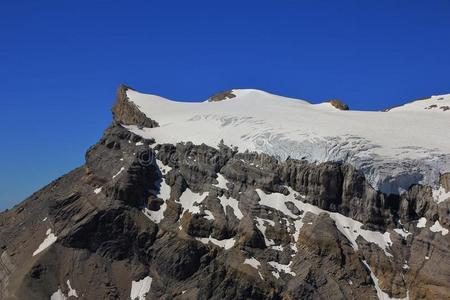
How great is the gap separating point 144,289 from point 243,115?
36.3 meters

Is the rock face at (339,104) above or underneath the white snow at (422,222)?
above

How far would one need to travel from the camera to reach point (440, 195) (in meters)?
70.9

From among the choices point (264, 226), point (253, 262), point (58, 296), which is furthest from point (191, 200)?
point (58, 296)

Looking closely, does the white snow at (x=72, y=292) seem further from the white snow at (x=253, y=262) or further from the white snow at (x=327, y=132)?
the white snow at (x=327, y=132)

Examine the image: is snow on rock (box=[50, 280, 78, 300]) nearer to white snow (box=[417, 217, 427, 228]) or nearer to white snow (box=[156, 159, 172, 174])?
white snow (box=[156, 159, 172, 174])

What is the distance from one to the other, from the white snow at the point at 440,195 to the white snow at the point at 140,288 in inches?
1416

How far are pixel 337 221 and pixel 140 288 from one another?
83.0 feet

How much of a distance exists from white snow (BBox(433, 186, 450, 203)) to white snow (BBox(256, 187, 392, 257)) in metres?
7.31

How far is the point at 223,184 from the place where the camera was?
257 feet

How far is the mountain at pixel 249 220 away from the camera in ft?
216

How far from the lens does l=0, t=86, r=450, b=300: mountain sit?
216 ft

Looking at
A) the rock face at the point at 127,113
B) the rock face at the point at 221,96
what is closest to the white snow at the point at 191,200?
the rock face at the point at 127,113

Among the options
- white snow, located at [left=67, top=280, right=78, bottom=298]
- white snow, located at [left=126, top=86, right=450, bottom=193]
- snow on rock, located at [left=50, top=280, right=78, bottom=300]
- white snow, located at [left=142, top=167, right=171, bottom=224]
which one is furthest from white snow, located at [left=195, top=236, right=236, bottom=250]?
snow on rock, located at [left=50, top=280, right=78, bottom=300]

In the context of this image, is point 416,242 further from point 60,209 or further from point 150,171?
point 60,209
